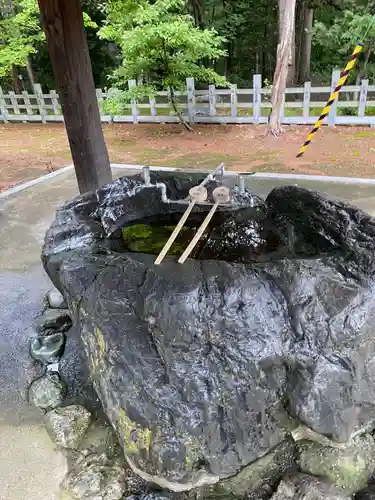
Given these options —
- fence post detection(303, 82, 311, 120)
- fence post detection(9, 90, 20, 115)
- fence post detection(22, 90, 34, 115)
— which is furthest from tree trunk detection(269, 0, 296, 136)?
fence post detection(9, 90, 20, 115)

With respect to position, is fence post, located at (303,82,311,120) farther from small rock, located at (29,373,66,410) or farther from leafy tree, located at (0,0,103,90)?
small rock, located at (29,373,66,410)

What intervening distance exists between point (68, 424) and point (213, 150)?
292 inches

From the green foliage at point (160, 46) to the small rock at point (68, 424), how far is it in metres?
8.85

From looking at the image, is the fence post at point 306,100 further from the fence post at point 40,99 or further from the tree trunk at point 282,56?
the fence post at point 40,99

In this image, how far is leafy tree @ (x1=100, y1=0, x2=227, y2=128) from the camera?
31.7 ft

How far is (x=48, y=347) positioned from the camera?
364 cm

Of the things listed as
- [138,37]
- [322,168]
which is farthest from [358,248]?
[138,37]

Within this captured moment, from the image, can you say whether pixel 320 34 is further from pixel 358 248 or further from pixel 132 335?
pixel 132 335

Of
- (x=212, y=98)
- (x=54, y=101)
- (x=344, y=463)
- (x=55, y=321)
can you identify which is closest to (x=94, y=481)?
(x=344, y=463)

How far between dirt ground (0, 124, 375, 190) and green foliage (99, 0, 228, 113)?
1.19 m

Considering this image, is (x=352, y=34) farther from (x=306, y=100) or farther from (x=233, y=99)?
(x=233, y=99)

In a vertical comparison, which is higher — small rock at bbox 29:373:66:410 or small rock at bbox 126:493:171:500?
small rock at bbox 29:373:66:410

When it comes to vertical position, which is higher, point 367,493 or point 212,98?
point 212,98

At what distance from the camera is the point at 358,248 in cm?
249
